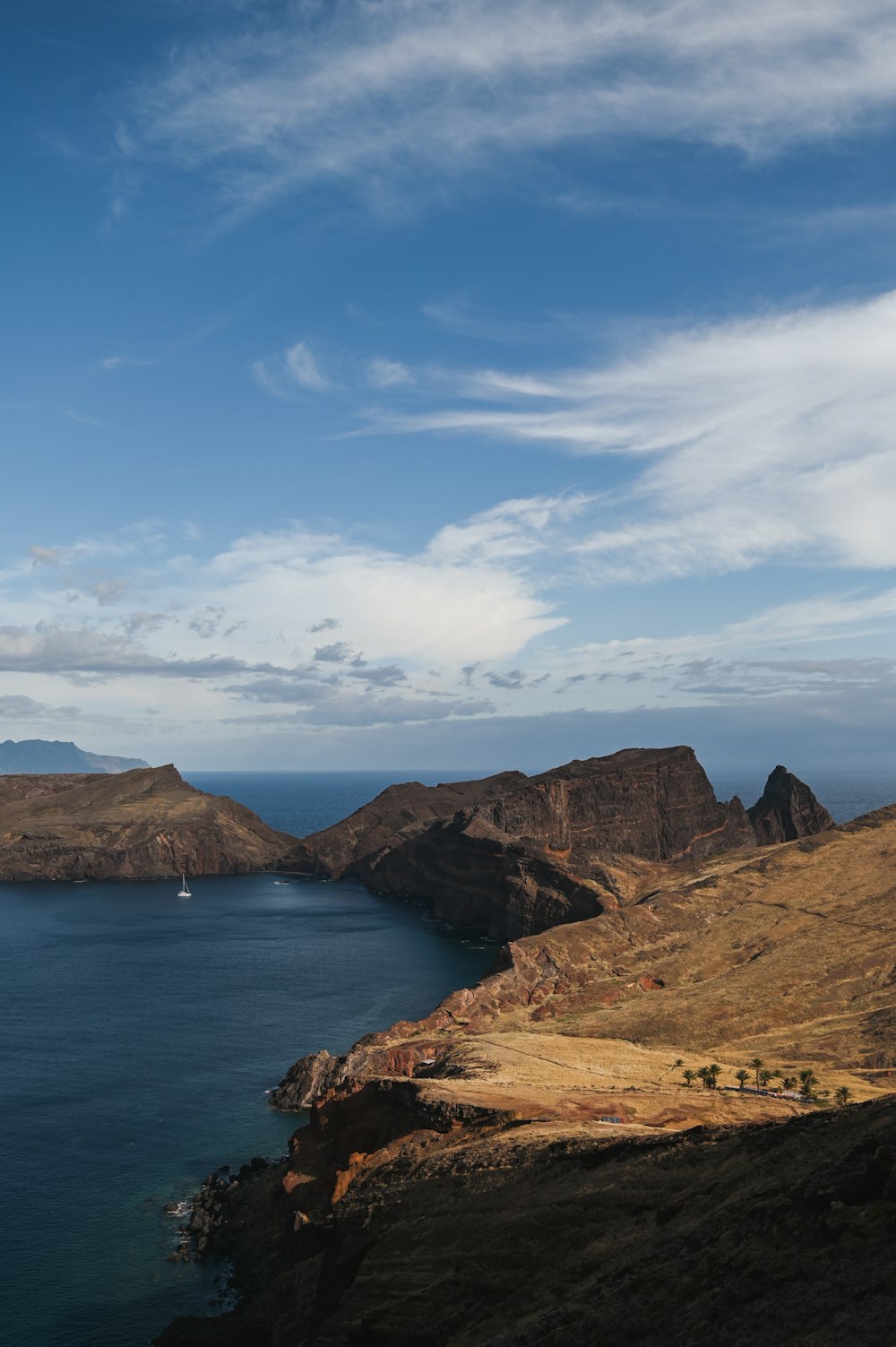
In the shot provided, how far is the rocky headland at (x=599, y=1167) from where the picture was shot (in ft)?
107

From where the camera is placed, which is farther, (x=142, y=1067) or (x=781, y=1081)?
(x=142, y=1067)

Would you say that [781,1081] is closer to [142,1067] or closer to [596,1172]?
[596,1172]

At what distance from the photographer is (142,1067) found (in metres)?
106

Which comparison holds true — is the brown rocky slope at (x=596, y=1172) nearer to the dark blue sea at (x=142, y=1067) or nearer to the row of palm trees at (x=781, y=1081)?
the row of palm trees at (x=781, y=1081)

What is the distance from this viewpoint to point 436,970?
522 feet

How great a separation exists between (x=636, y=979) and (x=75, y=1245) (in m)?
74.3

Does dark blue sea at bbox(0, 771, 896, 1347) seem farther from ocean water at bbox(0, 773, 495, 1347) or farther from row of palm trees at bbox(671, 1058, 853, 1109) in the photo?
row of palm trees at bbox(671, 1058, 853, 1109)

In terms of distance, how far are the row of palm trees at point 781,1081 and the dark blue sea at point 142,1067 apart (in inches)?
1468

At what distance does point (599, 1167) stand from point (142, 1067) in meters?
73.6

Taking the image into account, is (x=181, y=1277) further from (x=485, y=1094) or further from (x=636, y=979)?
(x=636, y=979)

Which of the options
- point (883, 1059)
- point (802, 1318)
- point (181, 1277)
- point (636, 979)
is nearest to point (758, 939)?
point (636, 979)

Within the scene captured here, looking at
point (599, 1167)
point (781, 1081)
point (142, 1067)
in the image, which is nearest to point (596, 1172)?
point (599, 1167)

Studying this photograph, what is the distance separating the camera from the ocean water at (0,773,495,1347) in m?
64.5

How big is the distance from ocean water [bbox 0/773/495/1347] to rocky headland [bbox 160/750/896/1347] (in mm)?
5625
